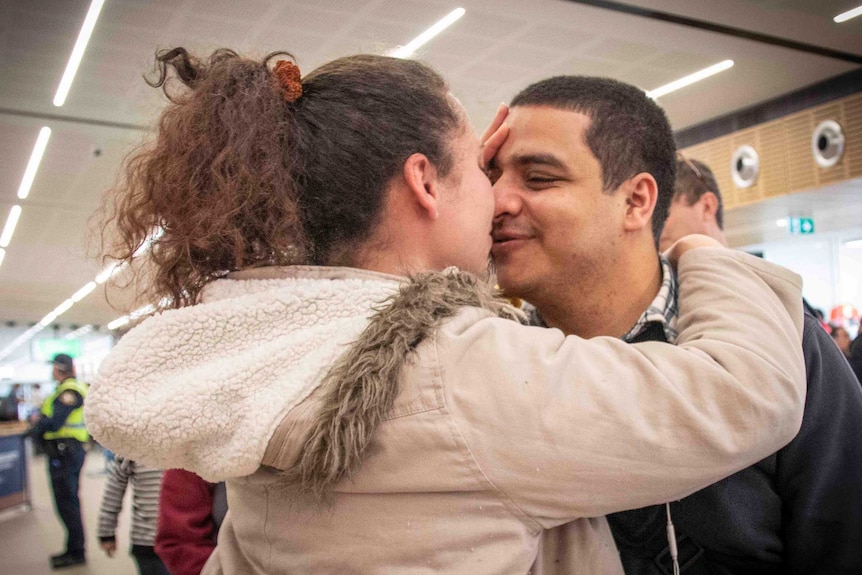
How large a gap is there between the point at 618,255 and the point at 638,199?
15 centimetres

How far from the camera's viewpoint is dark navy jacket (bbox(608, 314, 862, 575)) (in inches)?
51.9

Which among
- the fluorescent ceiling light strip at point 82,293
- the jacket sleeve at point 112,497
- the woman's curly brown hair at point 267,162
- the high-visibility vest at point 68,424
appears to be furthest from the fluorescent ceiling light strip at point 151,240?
A: the fluorescent ceiling light strip at point 82,293

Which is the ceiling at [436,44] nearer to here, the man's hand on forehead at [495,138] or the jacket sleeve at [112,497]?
the jacket sleeve at [112,497]

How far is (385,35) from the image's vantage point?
Answer: 7129mm

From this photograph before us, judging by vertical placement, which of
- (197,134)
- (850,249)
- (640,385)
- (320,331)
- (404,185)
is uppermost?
(197,134)

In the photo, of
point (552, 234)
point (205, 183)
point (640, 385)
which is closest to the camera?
point (640, 385)

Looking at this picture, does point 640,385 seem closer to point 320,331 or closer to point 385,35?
point 320,331

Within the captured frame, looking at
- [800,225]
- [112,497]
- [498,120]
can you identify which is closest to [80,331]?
[800,225]

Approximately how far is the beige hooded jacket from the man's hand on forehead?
74 centimetres

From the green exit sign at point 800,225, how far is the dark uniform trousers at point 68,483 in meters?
9.55

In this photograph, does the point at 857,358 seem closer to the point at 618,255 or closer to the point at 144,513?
the point at 618,255

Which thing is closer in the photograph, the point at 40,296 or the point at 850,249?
the point at 850,249

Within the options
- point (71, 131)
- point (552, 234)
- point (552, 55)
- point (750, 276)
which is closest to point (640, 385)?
point (750, 276)

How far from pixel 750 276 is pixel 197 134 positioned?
99 cm
